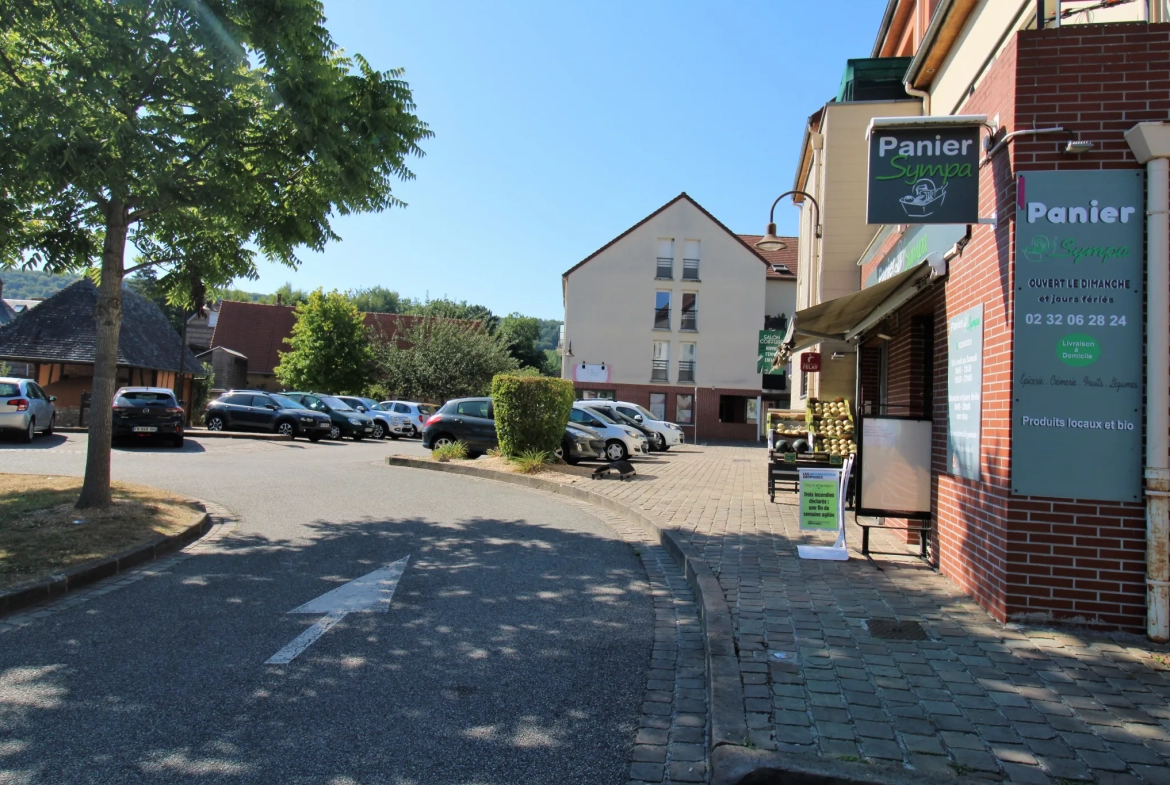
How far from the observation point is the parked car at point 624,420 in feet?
84.2

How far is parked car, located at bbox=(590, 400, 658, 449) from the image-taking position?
25.7 meters

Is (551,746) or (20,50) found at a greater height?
(20,50)

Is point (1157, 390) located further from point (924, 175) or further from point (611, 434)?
point (611, 434)

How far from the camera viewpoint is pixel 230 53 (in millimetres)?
8047

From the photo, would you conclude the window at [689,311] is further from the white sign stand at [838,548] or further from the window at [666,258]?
the white sign stand at [838,548]

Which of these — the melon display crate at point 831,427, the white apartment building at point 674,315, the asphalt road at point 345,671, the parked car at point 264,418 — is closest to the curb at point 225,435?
the parked car at point 264,418

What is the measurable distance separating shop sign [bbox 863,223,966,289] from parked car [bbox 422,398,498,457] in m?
9.92

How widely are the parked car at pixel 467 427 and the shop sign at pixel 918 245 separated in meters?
9.92

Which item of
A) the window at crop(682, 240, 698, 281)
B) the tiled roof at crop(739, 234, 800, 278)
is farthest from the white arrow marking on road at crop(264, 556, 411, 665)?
the tiled roof at crop(739, 234, 800, 278)

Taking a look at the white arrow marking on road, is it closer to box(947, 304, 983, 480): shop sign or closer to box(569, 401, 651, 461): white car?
box(947, 304, 983, 480): shop sign

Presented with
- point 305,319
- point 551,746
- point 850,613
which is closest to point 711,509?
point 850,613

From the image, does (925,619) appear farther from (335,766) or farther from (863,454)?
(335,766)

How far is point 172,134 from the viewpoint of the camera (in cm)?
864

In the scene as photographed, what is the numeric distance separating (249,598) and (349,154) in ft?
16.7
